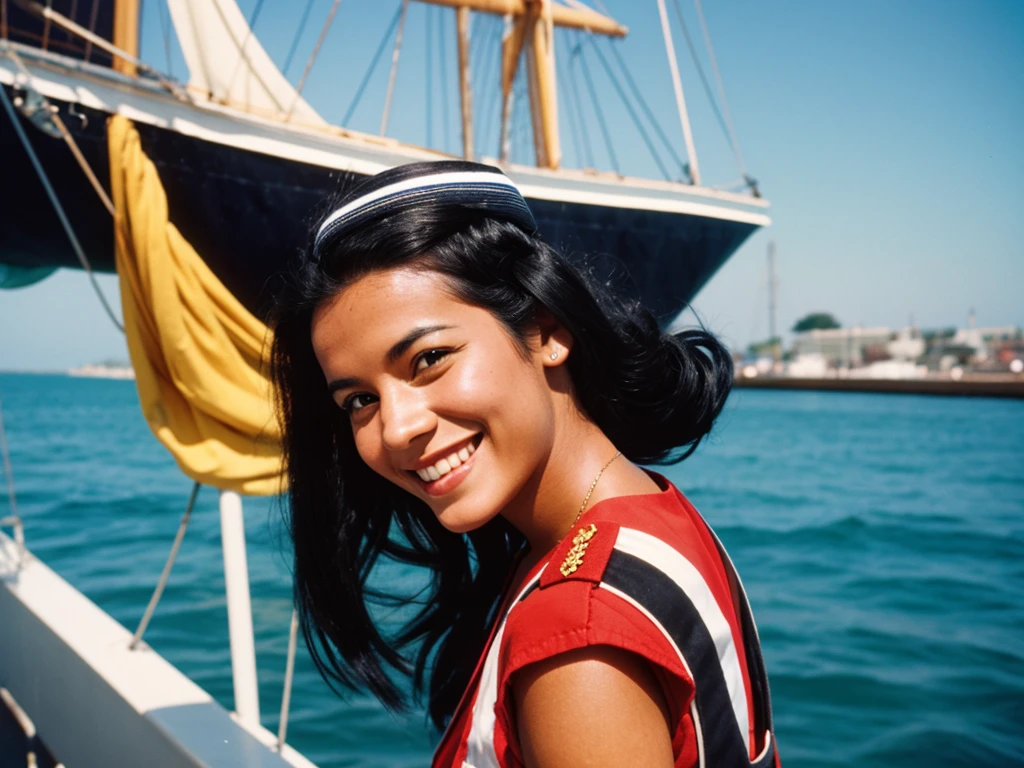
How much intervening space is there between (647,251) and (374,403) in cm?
278

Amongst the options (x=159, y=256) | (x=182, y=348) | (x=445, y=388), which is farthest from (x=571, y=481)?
(x=159, y=256)

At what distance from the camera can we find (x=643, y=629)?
2.67 ft

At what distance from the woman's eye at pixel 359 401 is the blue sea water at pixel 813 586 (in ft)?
1.90

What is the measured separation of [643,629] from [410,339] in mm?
434

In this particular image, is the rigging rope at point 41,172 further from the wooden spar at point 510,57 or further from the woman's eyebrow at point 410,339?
the wooden spar at point 510,57

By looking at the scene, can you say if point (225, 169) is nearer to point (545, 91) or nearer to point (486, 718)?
point (486, 718)

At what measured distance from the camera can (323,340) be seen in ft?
3.69

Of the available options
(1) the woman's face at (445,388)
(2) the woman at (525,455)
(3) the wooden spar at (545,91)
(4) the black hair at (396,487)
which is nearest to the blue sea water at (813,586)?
(4) the black hair at (396,487)

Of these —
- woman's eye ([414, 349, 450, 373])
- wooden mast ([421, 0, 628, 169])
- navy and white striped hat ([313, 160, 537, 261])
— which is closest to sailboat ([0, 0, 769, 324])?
navy and white striped hat ([313, 160, 537, 261])

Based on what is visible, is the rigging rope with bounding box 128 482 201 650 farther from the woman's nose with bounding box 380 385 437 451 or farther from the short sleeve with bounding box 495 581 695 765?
the short sleeve with bounding box 495 581 695 765

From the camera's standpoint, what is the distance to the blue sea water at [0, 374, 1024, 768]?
5.03 meters

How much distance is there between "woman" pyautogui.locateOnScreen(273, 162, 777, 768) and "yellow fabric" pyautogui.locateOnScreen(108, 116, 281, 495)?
3.62ft

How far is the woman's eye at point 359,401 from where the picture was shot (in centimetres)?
113

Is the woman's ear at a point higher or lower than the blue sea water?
higher
